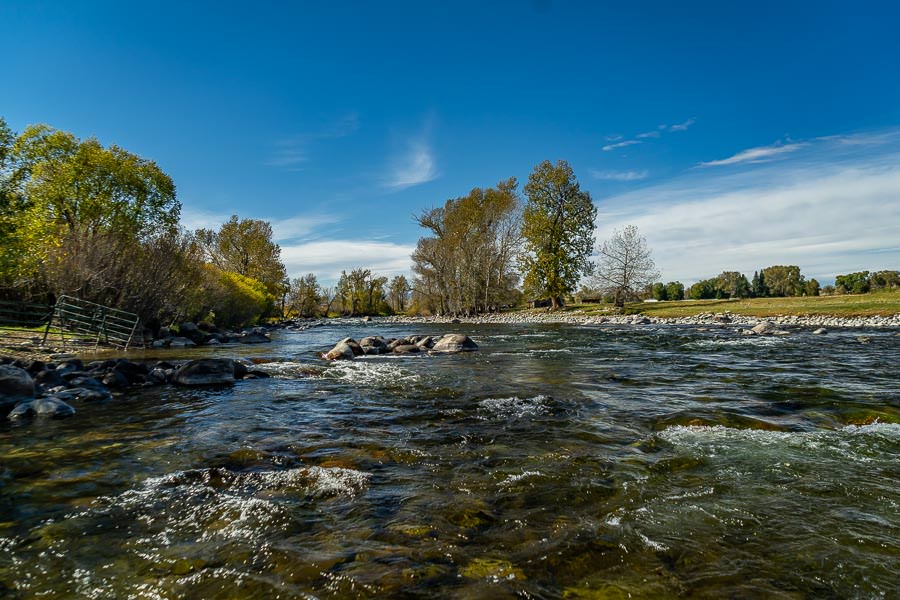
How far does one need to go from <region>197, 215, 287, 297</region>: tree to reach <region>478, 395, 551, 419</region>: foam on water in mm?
57716

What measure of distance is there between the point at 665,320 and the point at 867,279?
62777mm

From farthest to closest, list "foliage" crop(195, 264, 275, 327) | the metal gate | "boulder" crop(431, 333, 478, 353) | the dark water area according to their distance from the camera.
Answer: "foliage" crop(195, 264, 275, 327), "boulder" crop(431, 333, 478, 353), the metal gate, the dark water area

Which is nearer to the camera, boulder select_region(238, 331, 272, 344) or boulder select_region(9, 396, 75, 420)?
boulder select_region(9, 396, 75, 420)

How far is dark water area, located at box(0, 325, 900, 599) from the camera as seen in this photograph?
2971 mm

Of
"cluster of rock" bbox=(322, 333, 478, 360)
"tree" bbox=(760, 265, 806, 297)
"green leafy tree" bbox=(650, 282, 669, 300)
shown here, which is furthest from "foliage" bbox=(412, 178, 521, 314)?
"tree" bbox=(760, 265, 806, 297)

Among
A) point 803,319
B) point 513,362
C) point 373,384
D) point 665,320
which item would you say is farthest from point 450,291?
point 373,384

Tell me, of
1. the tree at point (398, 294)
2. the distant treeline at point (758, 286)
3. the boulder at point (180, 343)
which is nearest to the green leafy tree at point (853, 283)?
the distant treeline at point (758, 286)

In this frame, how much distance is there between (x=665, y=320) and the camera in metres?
37.1

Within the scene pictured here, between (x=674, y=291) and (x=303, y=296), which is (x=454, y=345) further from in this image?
(x=674, y=291)

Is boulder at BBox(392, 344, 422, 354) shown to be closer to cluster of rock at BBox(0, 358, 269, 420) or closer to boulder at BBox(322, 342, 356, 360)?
boulder at BBox(322, 342, 356, 360)

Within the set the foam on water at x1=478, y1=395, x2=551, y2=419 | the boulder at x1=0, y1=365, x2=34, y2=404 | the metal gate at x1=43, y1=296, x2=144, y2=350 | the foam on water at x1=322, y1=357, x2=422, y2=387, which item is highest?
the metal gate at x1=43, y1=296, x2=144, y2=350

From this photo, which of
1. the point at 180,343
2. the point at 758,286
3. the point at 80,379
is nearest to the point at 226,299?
the point at 180,343

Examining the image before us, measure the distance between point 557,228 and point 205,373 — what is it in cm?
4510

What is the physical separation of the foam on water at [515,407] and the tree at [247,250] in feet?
189
